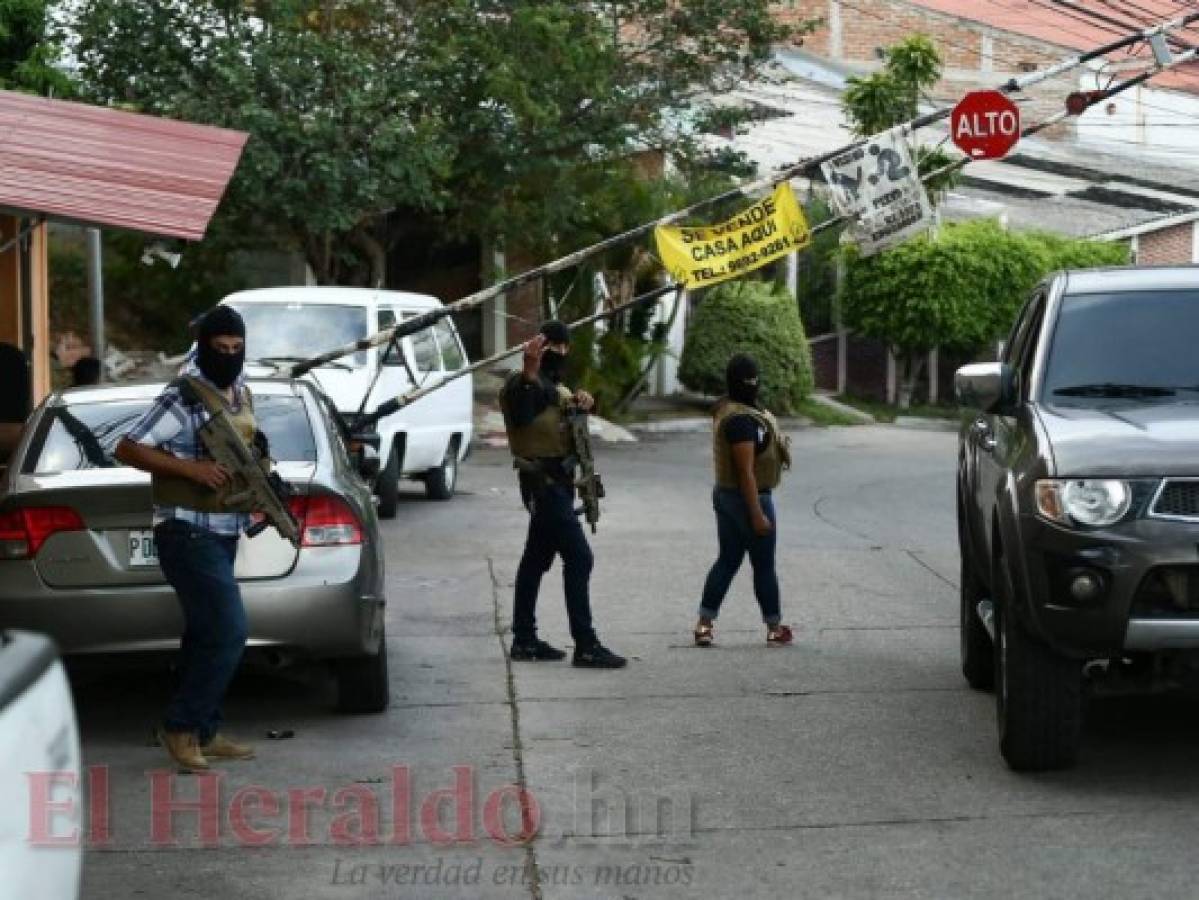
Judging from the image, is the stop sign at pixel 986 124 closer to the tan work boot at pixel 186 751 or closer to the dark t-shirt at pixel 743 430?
the dark t-shirt at pixel 743 430

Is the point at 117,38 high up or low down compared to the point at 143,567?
up

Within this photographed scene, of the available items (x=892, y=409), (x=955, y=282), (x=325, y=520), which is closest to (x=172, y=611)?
(x=325, y=520)

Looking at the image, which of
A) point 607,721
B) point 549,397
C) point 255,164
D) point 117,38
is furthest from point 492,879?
point 117,38

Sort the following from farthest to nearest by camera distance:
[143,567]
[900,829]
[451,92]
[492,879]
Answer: [451,92]
[143,567]
[900,829]
[492,879]

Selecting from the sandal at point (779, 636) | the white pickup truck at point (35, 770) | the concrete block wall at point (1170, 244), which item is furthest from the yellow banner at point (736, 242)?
the concrete block wall at point (1170, 244)

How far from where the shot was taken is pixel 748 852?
7.42 m

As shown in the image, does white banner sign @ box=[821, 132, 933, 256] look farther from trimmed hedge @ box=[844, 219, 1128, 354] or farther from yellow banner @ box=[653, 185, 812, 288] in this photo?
trimmed hedge @ box=[844, 219, 1128, 354]

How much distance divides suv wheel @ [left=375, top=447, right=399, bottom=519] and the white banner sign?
5053 millimetres

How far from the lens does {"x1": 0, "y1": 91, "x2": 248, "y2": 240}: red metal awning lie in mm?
12016

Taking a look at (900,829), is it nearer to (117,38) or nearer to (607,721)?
(607,721)

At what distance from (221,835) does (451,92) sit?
854 inches

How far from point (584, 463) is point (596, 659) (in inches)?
38.5

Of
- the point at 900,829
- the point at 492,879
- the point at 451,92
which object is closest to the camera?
the point at 492,879

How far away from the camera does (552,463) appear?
36.8 feet
